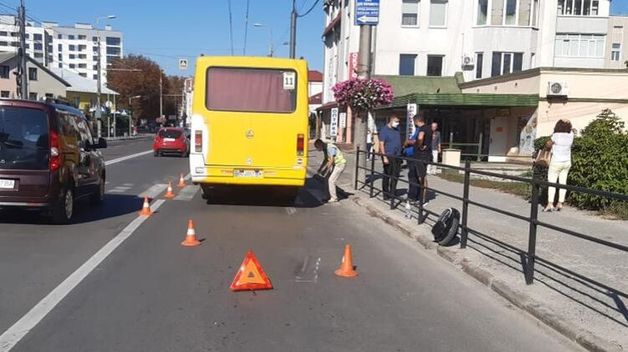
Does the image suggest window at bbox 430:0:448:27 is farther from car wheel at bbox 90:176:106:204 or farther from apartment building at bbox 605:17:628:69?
car wheel at bbox 90:176:106:204

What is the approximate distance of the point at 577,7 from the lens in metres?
43.4

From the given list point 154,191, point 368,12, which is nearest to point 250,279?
point 154,191

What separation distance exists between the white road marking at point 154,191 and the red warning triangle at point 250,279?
830cm

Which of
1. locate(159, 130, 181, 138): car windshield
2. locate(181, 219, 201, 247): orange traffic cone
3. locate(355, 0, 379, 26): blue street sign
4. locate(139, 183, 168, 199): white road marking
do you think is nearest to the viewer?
locate(181, 219, 201, 247): orange traffic cone

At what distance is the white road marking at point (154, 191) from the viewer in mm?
14430

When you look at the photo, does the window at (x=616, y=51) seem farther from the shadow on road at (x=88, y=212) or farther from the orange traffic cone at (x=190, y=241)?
the orange traffic cone at (x=190, y=241)

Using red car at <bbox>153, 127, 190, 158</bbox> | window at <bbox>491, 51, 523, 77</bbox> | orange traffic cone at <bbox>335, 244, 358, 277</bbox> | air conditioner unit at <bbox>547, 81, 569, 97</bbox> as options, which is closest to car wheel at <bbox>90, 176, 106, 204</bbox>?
orange traffic cone at <bbox>335, 244, 358, 277</bbox>

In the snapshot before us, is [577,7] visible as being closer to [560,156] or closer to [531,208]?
[560,156]

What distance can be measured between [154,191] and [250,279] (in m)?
9.68

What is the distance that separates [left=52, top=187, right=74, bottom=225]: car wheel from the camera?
9.62 meters

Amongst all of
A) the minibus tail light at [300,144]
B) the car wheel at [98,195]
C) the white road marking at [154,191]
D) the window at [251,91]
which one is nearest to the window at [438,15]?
the white road marking at [154,191]

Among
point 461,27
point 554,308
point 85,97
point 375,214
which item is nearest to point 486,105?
point 461,27

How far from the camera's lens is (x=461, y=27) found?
1576 inches

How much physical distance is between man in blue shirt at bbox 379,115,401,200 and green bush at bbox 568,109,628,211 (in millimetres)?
3716
